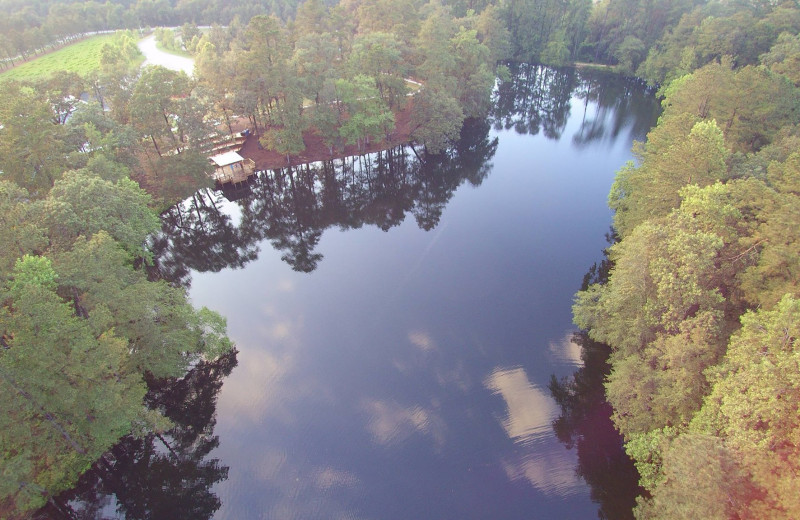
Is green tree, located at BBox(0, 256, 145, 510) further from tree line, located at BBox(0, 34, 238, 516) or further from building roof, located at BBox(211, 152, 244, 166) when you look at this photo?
building roof, located at BBox(211, 152, 244, 166)

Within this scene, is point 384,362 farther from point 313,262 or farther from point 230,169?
point 230,169

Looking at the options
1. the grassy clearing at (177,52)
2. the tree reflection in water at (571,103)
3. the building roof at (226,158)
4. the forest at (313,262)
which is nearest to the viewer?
the forest at (313,262)

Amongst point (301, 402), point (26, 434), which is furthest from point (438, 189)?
point (26, 434)

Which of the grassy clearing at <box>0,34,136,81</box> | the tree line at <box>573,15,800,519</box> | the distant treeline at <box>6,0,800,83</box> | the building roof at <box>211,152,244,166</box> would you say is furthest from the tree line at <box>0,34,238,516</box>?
the grassy clearing at <box>0,34,136,81</box>

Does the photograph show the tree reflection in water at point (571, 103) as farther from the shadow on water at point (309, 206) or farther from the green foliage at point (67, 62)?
the green foliage at point (67, 62)

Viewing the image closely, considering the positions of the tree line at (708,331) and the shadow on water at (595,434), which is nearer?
the tree line at (708,331)

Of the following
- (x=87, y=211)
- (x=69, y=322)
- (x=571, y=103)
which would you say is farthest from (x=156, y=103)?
(x=571, y=103)

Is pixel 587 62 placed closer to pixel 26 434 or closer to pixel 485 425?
pixel 485 425

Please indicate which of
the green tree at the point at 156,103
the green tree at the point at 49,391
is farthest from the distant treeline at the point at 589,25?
the green tree at the point at 49,391
